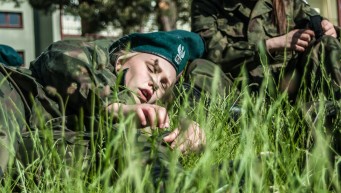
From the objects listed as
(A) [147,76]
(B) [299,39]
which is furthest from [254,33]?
(A) [147,76]

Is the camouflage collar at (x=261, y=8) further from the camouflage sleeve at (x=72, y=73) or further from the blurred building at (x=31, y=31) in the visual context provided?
the blurred building at (x=31, y=31)

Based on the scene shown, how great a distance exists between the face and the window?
2412 cm

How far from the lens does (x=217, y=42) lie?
3316 millimetres

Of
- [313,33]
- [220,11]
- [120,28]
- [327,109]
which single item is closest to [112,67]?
[327,109]

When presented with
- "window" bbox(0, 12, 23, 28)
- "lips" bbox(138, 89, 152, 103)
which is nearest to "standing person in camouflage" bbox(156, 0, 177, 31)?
"window" bbox(0, 12, 23, 28)

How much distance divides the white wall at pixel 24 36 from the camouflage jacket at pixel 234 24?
22.4 metres

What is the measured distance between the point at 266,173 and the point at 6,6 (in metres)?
26.4

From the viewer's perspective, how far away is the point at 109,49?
2.44 meters

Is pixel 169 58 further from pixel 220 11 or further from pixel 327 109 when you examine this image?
pixel 220 11

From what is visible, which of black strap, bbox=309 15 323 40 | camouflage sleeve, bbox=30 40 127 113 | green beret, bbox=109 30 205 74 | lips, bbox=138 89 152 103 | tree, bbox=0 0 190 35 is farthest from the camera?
tree, bbox=0 0 190 35

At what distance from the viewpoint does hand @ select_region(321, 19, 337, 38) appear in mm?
3151

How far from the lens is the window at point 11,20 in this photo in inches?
1019

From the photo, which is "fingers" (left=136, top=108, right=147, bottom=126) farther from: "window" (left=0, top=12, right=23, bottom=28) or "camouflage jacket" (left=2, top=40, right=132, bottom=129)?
"window" (left=0, top=12, right=23, bottom=28)

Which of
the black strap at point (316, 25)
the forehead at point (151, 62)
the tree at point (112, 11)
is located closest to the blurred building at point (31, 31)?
the tree at point (112, 11)
